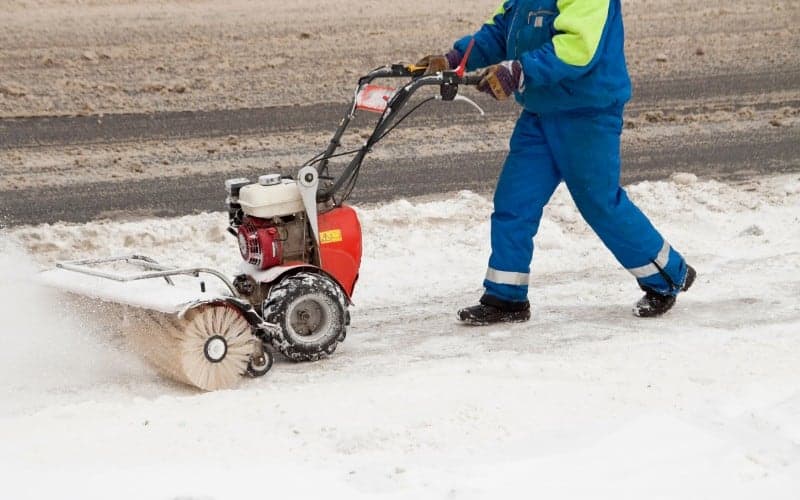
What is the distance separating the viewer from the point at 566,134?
5305mm

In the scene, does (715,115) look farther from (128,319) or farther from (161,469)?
(161,469)

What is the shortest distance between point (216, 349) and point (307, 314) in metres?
0.48

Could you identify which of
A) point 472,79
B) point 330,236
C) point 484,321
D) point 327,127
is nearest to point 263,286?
point 330,236

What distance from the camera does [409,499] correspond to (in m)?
3.53

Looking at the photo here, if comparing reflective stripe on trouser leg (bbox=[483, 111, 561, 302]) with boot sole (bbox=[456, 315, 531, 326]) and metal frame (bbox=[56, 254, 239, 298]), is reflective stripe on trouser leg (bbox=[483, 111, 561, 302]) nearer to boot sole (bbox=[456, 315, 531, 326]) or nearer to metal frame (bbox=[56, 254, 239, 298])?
boot sole (bbox=[456, 315, 531, 326])

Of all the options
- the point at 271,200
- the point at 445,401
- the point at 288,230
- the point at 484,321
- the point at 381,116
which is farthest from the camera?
the point at 484,321

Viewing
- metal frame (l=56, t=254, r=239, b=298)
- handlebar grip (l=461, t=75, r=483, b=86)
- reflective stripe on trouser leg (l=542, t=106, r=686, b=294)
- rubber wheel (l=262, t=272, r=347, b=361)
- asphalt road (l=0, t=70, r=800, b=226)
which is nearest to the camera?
metal frame (l=56, t=254, r=239, b=298)

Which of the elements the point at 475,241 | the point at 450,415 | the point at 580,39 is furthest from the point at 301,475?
the point at 475,241

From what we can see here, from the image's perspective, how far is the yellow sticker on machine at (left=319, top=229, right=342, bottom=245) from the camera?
16.4 feet

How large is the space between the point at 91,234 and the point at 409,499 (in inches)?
150

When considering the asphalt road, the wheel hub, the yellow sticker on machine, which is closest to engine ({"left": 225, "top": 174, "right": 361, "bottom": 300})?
the yellow sticker on machine

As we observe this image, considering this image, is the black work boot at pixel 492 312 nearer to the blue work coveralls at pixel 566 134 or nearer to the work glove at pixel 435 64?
the blue work coveralls at pixel 566 134

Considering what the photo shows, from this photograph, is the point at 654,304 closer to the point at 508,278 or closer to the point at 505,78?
the point at 508,278

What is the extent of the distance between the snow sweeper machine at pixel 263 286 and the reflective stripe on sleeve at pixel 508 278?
743 mm
